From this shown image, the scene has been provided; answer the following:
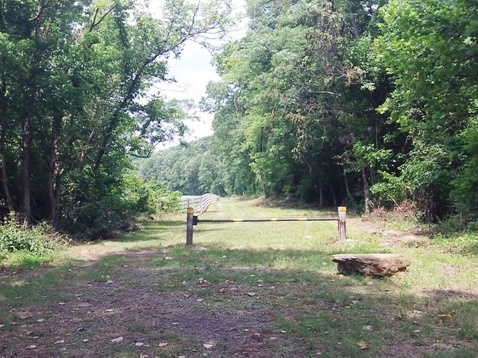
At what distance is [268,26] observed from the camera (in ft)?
125

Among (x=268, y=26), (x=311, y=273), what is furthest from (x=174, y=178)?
(x=311, y=273)

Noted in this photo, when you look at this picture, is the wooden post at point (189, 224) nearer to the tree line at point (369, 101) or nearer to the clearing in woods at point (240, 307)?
the clearing in woods at point (240, 307)

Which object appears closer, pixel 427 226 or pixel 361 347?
pixel 361 347

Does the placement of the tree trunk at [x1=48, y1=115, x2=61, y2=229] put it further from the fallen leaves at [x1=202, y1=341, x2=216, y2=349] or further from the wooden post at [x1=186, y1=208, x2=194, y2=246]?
the fallen leaves at [x1=202, y1=341, x2=216, y2=349]

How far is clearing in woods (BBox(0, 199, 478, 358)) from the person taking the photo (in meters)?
4.60

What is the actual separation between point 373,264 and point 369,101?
1484cm

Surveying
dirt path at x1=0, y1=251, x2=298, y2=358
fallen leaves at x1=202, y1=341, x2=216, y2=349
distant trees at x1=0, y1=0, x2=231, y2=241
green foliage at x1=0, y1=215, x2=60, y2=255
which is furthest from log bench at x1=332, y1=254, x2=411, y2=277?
distant trees at x1=0, y1=0, x2=231, y2=241

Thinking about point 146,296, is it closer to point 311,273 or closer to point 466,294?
point 311,273

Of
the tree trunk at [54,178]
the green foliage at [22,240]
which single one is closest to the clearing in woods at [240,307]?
the green foliage at [22,240]

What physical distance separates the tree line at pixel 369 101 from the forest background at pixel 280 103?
6cm

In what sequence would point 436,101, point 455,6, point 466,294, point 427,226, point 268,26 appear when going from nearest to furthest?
point 466,294, point 455,6, point 436,101, point 427,226, point 268,26

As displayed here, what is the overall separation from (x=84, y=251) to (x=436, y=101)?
9.89 m

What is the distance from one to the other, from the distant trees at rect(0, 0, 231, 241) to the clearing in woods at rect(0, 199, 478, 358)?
186 inches

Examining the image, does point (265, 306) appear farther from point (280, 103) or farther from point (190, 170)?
point (190, 170)
